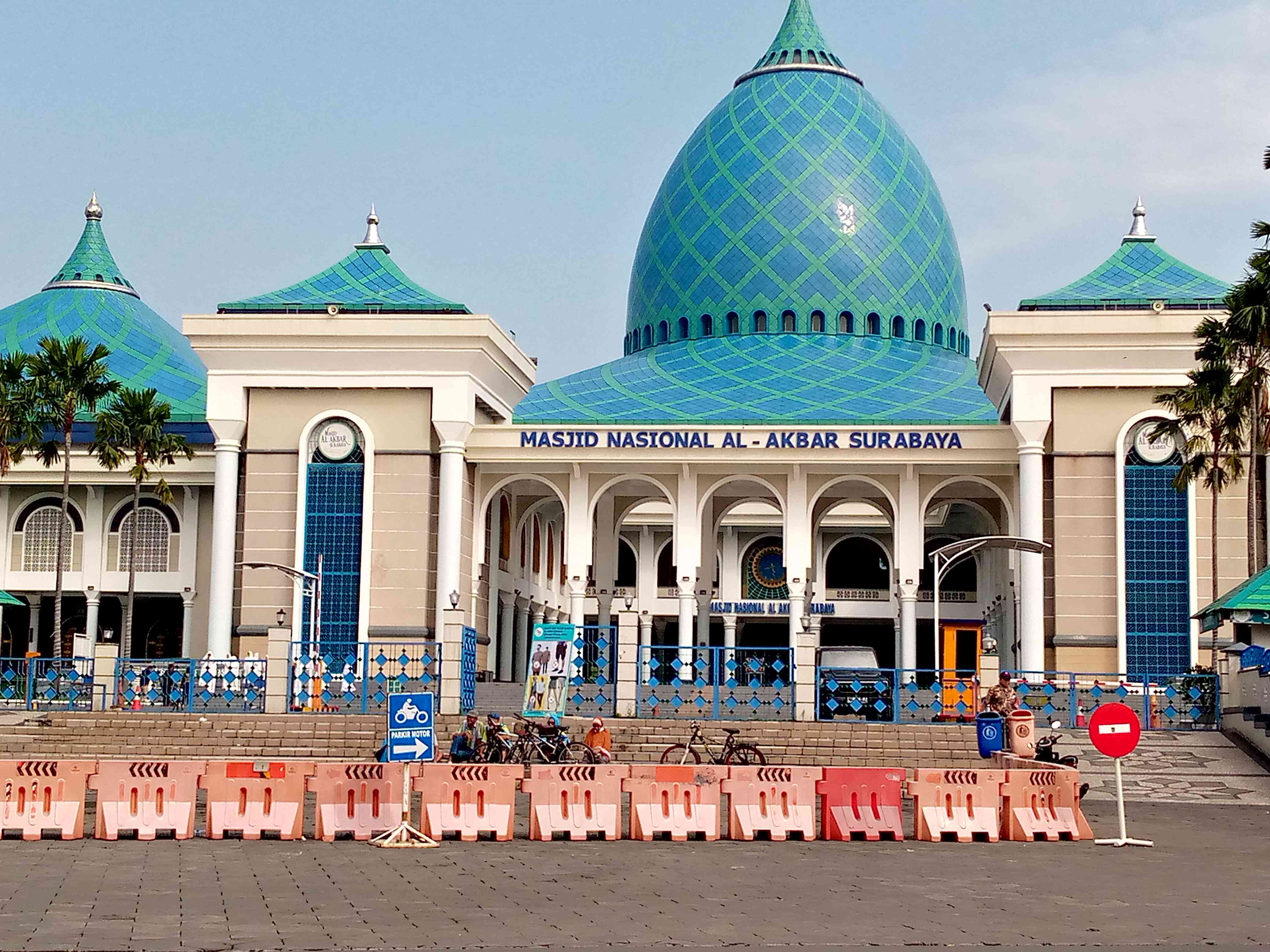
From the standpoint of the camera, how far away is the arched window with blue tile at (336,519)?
136 feet

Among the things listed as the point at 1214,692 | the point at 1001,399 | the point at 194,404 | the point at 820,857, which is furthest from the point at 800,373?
the point at 820,857

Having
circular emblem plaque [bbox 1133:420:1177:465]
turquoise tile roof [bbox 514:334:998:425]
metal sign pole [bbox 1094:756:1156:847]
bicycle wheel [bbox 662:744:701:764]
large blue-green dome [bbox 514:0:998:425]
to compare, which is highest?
large blue-green dome [bbox 514:0:998:425]

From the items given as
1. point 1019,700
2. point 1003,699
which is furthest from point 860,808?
point 1019,700

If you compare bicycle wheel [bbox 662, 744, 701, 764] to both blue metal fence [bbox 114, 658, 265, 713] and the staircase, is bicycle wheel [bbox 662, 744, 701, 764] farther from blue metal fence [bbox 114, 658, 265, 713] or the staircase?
blue metal fence [bbox 114, 658, 265, 713]

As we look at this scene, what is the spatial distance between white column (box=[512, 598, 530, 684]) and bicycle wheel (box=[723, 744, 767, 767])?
2807cm

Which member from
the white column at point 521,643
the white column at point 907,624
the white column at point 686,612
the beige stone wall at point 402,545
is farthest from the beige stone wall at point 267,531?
the white column at point 907,624

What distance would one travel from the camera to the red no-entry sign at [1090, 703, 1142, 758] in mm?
18266

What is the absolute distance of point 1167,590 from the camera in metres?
39.3

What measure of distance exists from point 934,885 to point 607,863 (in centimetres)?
306

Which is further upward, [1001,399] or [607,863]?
[1001,399]

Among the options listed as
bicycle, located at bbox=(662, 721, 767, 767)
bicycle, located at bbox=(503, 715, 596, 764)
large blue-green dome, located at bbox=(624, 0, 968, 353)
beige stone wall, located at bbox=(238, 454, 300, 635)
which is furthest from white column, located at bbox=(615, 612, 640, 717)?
large blue-green dome, located at bbox=(624, 0, 968, 353)

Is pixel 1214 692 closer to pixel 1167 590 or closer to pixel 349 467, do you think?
pixel 1167 590

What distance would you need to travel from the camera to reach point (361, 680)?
3058cm

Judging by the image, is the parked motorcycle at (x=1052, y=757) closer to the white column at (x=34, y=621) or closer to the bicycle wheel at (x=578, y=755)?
the bicycle wheel at (x=578, y=755)
